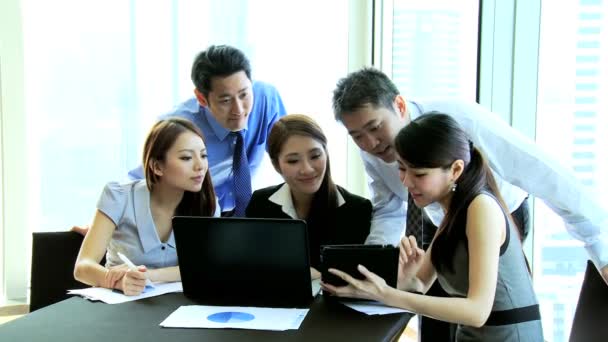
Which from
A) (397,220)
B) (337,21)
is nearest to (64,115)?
(337,21)

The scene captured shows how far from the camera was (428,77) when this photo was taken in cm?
307

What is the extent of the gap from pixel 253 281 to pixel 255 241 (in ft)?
0.37

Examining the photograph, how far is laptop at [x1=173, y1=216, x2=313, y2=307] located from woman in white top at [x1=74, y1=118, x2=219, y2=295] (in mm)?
296

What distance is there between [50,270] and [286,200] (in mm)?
830

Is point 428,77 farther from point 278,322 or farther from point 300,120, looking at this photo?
point 278,322

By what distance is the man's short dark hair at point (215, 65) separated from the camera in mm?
2174

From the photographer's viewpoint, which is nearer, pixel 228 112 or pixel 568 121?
pixel 568 121

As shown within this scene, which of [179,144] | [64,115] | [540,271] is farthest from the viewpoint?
[64,115]

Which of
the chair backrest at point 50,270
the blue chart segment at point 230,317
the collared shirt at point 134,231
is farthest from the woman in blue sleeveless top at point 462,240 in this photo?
the chair backrest at point 50,270

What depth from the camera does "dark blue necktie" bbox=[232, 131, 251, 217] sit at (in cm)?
242

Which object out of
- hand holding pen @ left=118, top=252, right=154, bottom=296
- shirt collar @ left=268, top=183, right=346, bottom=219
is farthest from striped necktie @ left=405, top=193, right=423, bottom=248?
hand holding pen @ left=118, top=252, right=154, bottom=296

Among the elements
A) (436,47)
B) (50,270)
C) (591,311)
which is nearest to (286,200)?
(50,270)

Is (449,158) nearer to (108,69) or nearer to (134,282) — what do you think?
(134,282)

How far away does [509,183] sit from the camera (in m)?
1.81
